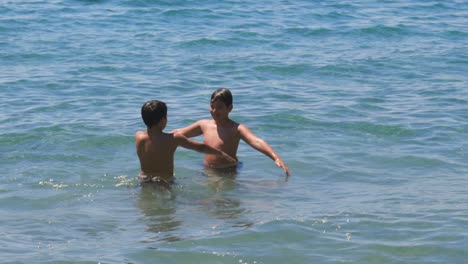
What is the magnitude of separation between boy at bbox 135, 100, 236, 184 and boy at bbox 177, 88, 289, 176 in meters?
0.44

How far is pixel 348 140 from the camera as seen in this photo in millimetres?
10117

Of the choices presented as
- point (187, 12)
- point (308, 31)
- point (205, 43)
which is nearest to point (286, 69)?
point (205, 43)

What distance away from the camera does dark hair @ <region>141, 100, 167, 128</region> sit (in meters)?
7.52

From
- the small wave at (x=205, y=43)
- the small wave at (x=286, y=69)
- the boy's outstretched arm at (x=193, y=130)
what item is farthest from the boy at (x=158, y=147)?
the small wave at (x=205, y=43)

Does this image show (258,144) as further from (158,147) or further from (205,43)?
(205,43)

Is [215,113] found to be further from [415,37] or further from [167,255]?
[415,37]

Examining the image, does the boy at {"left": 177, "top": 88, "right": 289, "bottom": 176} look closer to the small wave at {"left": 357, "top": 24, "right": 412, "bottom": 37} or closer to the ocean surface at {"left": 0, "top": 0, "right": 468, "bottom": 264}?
the ocean surface at {"left": 0, "top": 0, "right": 468, "bottom": 264}

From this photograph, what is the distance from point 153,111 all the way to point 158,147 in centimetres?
42

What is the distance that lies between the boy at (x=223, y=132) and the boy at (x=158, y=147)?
44cm

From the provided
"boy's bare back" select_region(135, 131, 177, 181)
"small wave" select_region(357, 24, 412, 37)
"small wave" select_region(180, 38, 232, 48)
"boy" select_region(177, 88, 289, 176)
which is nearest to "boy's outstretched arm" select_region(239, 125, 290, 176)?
"boy" select_region(177, 88, 289, 176)

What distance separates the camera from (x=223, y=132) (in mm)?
8500

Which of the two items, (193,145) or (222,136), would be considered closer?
(193,145)

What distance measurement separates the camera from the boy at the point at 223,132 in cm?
830

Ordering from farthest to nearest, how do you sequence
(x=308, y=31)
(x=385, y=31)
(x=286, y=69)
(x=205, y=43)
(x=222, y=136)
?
(x=385, y=31) → (x=308, y=31) → (x=205, y=43) → (x=286, y=69) → (x=222, y=136)
